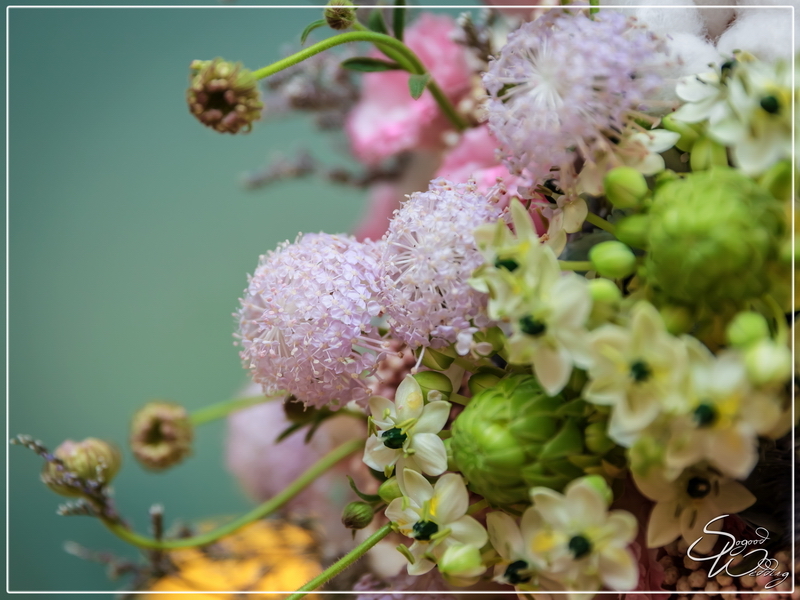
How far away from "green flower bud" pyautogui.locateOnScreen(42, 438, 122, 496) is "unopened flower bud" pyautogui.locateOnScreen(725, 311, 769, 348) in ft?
1.68

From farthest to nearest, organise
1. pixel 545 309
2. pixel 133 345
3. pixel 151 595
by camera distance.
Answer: pixel 133 345 → pixel 151 595 → pixel 545 309

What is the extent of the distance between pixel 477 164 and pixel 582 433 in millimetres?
293

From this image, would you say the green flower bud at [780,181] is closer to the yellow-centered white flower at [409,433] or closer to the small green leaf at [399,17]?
the yellow-centered white flower at [409,433]

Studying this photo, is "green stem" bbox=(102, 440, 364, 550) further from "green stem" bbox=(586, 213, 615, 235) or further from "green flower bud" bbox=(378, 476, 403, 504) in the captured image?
"green stem" bbox=(586, 213, 615, 235)

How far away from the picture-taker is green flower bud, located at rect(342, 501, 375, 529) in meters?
0.42

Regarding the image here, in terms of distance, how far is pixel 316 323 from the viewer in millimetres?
406

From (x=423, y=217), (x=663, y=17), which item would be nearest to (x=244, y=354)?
(x=423, y=217)

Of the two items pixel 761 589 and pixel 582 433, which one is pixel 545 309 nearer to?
pixel 582 433

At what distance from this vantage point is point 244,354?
1.44 ft

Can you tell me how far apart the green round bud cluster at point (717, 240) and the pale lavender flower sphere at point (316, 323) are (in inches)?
7.3

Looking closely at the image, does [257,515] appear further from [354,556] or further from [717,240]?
[717,240]

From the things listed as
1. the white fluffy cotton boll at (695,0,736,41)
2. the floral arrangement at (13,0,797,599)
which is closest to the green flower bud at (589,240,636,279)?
the floral arrangement at (13,0,797,599)

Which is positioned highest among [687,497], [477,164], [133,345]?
[477,164]

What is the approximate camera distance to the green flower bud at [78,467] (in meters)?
0.54
